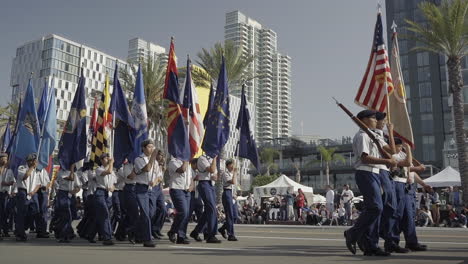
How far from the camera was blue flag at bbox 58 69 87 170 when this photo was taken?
38.6 feet

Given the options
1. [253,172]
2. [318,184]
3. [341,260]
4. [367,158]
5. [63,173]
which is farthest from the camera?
[253,172]

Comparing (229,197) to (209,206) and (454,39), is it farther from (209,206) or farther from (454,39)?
(454,39)

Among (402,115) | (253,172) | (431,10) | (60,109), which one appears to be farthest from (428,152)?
(60,109)

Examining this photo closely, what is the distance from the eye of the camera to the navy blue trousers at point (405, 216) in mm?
8150

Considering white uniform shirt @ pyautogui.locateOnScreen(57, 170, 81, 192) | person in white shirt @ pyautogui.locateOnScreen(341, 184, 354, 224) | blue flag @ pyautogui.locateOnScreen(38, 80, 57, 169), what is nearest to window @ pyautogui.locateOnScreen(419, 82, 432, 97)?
person in white shirt @ pyautogui.locateOnScreen(341, 184, 354, 224)

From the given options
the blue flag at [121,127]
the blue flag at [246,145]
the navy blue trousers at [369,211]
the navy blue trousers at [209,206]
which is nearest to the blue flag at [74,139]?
the blue flag at [121,127]

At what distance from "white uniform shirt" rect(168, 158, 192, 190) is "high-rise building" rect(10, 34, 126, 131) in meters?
103

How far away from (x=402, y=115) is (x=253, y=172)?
85.6 m

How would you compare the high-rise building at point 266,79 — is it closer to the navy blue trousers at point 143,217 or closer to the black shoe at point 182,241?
the black shoe at point 182,241

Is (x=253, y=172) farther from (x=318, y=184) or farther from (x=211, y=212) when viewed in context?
(x=211, y=212)

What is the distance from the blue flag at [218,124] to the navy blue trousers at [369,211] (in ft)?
15.3

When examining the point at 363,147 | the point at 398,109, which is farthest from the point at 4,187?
the point at 398,109

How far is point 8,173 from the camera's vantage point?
1146 cm

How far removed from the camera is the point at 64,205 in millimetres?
10852
